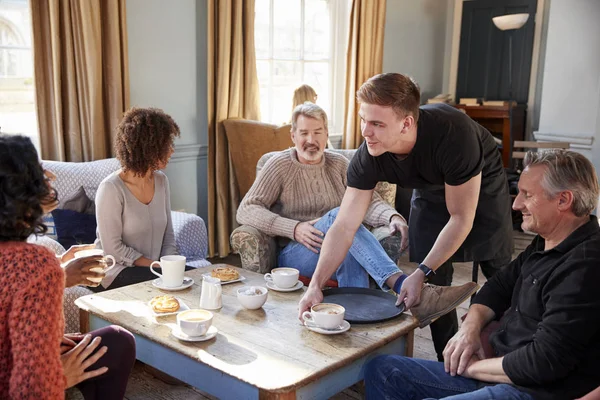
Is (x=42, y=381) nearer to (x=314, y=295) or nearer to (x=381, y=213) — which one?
(x=314, y=295)

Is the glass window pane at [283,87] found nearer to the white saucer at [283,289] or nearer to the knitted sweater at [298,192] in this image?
the knitted sweater at [298,192]

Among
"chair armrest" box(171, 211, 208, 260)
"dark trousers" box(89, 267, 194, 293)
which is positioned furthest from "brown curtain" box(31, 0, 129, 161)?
"dark trousers" box(89, 267, 194, 293)

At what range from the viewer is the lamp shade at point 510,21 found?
502cm

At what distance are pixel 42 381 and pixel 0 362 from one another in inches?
3.7

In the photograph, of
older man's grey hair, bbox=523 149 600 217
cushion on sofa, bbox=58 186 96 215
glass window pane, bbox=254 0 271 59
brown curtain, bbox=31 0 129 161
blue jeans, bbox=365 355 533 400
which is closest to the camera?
older man's grey hair, bbox=523 149 600 217

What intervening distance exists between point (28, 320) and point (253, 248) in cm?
137

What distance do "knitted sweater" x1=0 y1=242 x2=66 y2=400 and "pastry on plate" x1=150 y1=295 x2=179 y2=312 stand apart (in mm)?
566

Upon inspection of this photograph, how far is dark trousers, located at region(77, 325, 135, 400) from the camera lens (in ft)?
5.29

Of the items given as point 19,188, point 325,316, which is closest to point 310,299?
point 325,316

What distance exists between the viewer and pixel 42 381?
1.21 metres

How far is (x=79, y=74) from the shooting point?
3037 millimetres

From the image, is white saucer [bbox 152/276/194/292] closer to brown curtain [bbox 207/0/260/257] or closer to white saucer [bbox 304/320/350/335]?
white saucer [bbox 304/320/350/335]

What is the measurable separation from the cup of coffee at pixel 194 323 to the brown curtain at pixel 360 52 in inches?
132

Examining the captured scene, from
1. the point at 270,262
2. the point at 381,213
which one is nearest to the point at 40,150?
the point at 270,262
